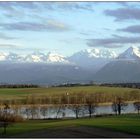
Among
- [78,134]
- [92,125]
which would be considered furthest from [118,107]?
[78,134]

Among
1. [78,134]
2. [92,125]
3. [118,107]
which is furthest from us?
[118,107]

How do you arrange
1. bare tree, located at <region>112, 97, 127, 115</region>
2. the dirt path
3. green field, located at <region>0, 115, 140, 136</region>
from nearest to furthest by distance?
the dirt path → green field, located at <region>0, 115, 140, 136</region> → bare tree, located at <region>112, 97, 127, 115</region>

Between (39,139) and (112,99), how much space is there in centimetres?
12141

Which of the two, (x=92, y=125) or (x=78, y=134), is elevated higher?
(x=92, y=125)

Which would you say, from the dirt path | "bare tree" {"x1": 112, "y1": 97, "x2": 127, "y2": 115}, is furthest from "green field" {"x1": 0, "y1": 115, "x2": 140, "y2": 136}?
"bare tree" {"x1": 112, "y1": 97, "x2": 127, "y2": 115}

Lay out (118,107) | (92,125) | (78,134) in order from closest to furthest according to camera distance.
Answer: (78,134) < (92,125) < (118,107)

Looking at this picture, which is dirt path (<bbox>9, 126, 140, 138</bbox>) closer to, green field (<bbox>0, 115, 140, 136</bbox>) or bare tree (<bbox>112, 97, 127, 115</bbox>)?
green field (<bbox>0, 115, 140, 136</bbox>)

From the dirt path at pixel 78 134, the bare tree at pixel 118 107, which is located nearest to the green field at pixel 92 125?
the dirt path at pixel 78 134

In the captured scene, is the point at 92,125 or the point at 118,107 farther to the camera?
the point at 118,107

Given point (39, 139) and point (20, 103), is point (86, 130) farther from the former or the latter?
point (20, 103)

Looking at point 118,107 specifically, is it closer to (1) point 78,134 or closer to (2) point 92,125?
(2) point 92,125

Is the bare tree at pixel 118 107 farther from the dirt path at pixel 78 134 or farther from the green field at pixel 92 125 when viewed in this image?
the dirt path at pixel 78 134

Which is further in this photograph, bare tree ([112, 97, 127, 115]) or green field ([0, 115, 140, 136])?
Result: bare tree ([112, 97, 127, 115])

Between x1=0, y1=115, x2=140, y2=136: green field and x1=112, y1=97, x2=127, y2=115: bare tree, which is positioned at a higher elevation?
x1=112, y1=97, x2=127, y2=115: bare tree
